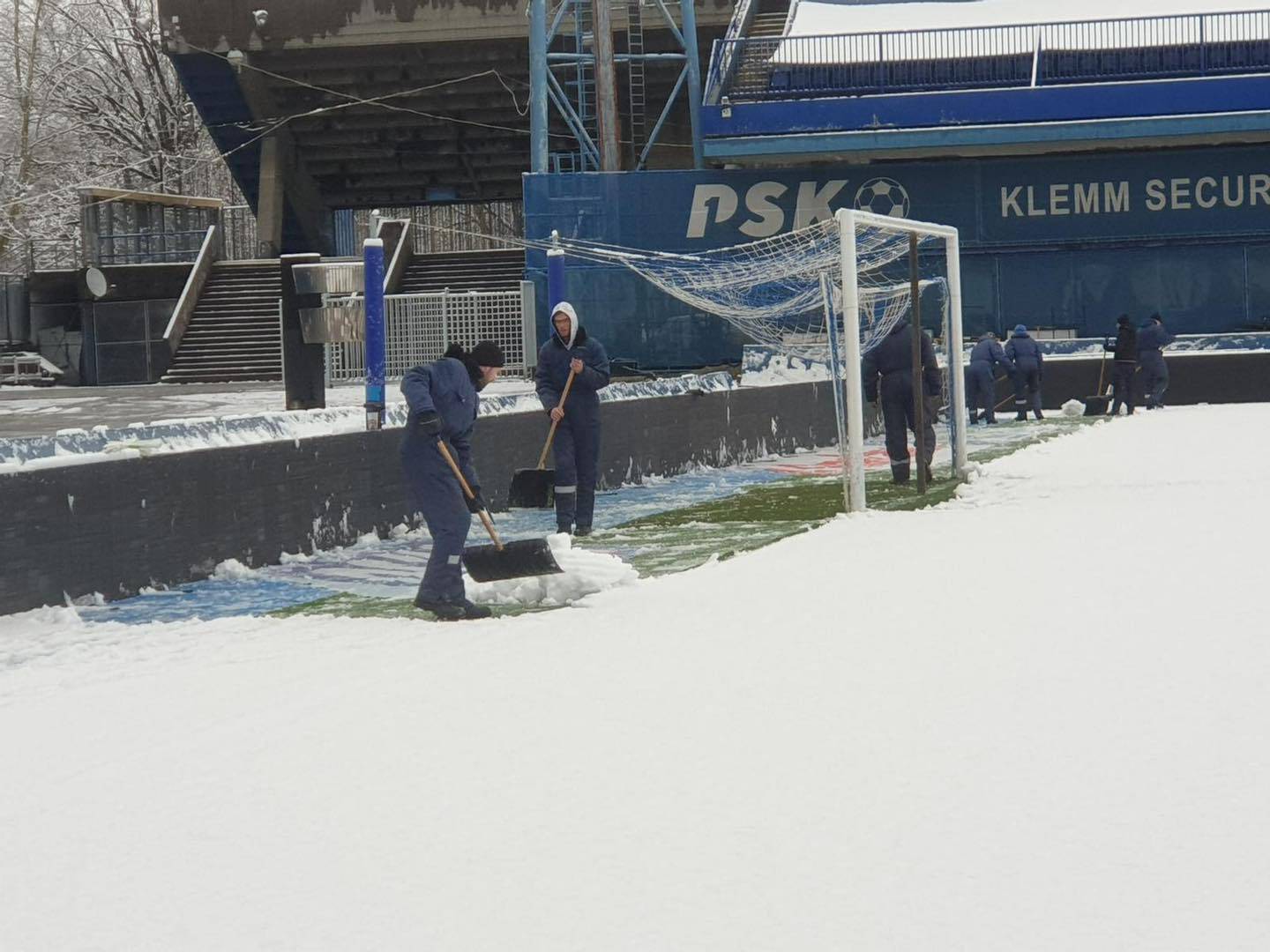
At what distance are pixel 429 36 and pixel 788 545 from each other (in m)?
32.2

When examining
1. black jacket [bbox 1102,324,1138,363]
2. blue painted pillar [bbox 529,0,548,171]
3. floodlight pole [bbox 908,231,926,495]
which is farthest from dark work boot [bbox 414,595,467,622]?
blue painted pillar [bbox 529,0,548,171]

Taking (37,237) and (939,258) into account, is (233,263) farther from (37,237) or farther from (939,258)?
(939,258)

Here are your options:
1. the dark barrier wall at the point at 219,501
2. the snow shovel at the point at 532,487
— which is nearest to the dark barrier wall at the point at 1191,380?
the dark barrier wall at the point at 219,501

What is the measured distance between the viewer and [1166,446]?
23469 mm

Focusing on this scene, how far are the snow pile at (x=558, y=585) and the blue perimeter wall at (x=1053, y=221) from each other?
85.5 ft

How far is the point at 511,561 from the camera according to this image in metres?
10.9

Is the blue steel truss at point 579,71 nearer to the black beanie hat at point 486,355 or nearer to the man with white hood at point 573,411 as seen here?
the man with white hood at point 573,411

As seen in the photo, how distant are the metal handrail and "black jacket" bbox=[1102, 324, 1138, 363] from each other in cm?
2096

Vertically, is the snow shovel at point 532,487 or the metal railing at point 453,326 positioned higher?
the metal railing at point 453,326

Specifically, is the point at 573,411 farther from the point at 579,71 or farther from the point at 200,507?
the point at 579,71

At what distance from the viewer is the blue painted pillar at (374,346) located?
49.5ft

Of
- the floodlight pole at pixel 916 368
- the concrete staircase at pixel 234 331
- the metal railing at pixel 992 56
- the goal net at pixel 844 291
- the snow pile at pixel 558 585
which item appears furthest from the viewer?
the concrete staircase at pixel 234 331

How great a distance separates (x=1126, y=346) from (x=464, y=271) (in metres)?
17.4

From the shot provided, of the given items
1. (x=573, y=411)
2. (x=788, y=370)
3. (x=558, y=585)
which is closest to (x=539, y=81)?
(x=788, y=370)
